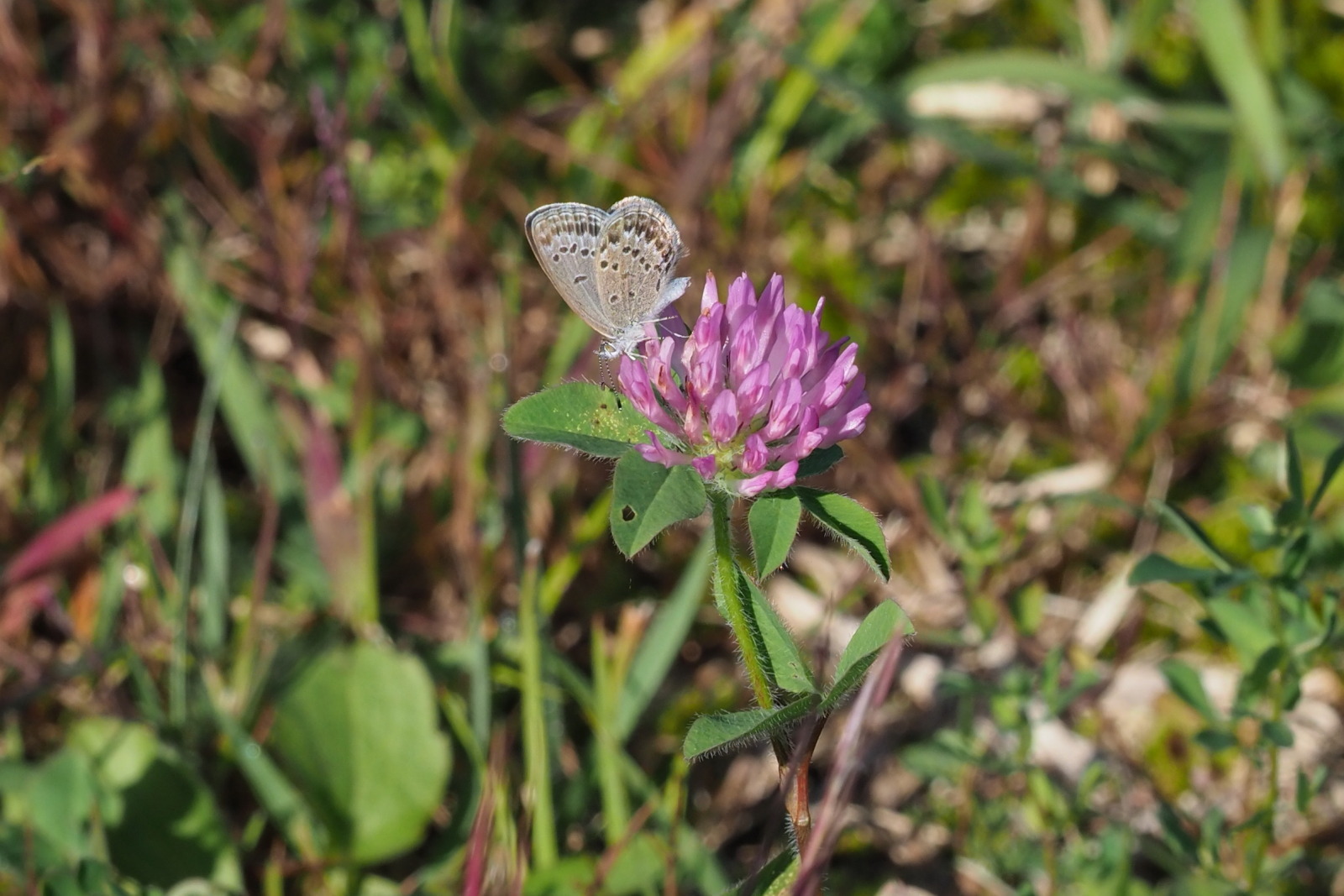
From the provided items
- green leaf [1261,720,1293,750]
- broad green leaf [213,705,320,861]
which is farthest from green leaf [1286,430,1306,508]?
broad green leaf [213,705,320,861]

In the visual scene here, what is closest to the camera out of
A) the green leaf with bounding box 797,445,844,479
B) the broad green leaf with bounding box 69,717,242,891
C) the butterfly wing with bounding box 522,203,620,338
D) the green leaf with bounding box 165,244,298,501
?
the green leaf with bounding box 797,445,844,479

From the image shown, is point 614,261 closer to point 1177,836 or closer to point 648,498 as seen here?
point 648,498

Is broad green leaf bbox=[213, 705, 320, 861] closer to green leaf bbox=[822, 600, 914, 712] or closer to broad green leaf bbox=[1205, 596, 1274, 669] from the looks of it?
green leaf bbox=[822, 600, 914, 712]

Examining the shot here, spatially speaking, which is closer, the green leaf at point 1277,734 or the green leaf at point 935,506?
the green leaf at point 1277,734

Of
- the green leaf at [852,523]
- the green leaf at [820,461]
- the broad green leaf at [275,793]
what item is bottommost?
the broad green leaf at [275,793]

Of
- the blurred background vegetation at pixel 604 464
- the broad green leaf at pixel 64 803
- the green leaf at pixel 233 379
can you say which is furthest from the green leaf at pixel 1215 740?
the green leaf at pixel 233 379

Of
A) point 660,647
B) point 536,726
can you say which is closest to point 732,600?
point 536,726

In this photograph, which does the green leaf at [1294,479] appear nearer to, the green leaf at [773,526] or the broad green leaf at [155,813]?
the green leaf at [773,526]
